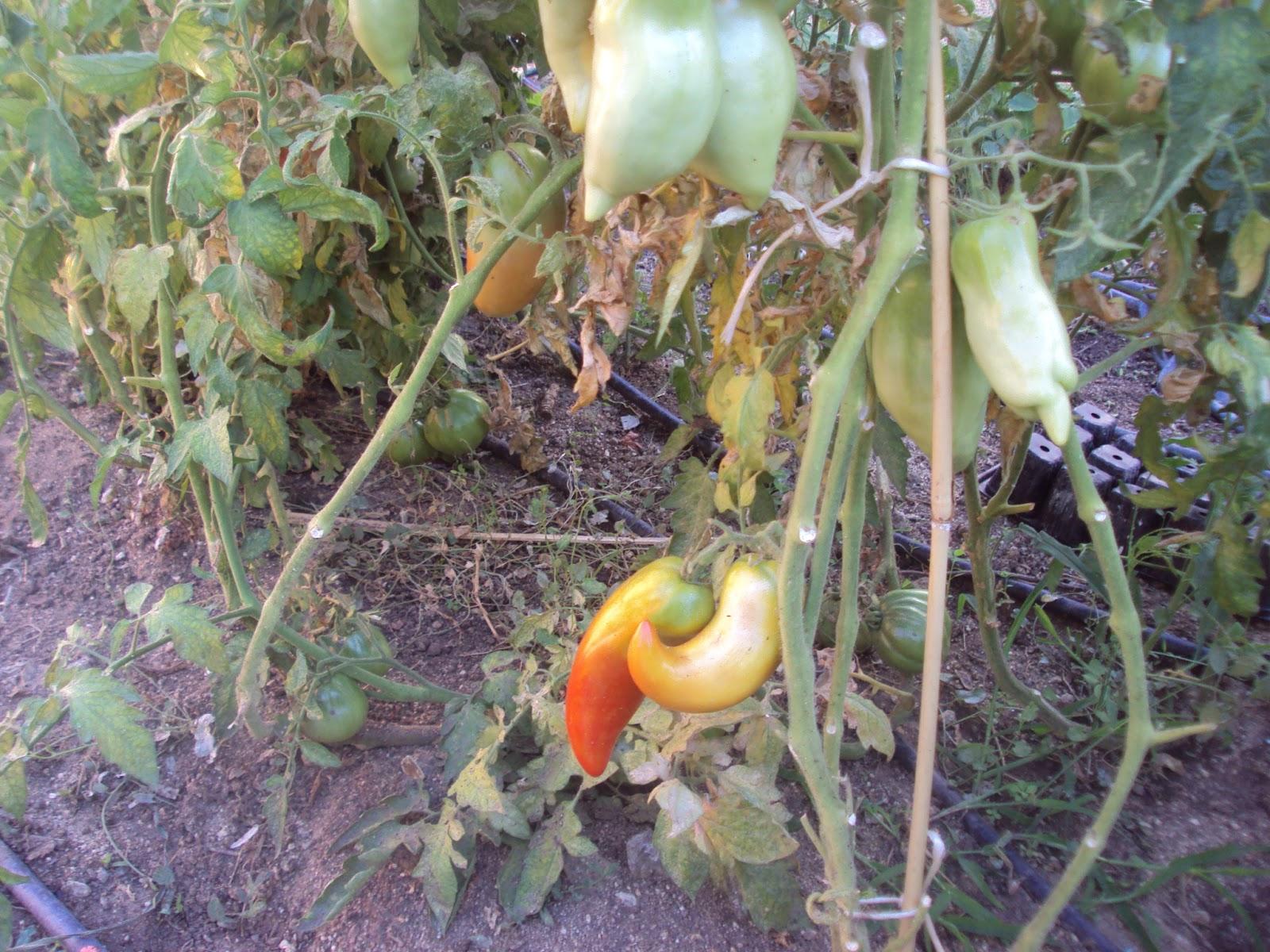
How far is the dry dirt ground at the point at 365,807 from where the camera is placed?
40.6 inches

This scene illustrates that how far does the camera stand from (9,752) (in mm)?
830

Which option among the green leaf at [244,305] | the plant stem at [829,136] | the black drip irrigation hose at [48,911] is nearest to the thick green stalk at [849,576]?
the plant stem at [829,136]

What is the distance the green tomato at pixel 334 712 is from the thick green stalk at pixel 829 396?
2.48 ft

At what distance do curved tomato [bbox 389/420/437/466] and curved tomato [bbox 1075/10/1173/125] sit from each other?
4.60 ft

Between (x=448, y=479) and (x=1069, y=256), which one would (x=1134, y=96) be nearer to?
(x=1069, y=256)

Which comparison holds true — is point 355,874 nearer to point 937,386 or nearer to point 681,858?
point 681,858

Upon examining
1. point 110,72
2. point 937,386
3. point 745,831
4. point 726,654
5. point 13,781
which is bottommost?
point 745,831

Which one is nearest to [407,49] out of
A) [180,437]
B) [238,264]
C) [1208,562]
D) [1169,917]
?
[238,264]

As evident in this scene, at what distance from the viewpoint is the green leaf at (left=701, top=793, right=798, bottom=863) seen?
907mm

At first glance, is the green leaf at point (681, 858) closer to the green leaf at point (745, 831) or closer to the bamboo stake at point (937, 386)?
the green leaf at point (745, 831)

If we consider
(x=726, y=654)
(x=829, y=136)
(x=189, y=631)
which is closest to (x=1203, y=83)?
(x=829, y=136)

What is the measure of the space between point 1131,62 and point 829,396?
35 centimetres

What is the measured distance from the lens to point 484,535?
1693 mm

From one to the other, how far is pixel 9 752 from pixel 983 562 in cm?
112
